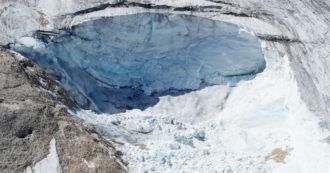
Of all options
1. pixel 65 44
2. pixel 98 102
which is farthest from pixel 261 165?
pixel 65 44

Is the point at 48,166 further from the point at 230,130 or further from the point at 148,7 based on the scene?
the point at 148,7

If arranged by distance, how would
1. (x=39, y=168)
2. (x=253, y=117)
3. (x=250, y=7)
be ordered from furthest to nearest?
(x=250, y=7) < (x=253, y=117) < (x=39, y=168)

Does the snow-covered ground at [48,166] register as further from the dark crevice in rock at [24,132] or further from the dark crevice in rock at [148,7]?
the dark crevice in rock at [148,7]

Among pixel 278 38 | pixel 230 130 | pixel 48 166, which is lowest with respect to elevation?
pixel 230 130

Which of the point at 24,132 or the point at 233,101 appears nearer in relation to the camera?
the point at 24,132

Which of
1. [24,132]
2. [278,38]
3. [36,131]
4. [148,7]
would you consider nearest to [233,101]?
[278,38]

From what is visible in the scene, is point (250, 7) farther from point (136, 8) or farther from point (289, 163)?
point (289, 163)
